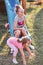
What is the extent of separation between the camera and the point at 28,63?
2.35 metres

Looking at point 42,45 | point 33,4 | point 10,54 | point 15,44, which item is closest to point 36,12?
point 33,4

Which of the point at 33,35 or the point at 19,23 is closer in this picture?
the point at 19,23

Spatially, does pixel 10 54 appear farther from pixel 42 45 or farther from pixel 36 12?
pixel 36 12

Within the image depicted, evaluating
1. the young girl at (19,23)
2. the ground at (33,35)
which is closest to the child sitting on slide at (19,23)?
the young girl at (19,23)

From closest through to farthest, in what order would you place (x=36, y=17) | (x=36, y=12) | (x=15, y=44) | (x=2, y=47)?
(x=15, y=44) < (x=2, y=47) < (x=36, y=17) < (x=36, y=12)

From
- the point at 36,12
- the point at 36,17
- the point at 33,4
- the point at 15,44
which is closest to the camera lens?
the point at 15,44

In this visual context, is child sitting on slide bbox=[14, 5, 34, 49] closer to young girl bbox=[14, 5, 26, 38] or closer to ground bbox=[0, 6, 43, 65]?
young girl bbox=[14, 5, 26, 38]

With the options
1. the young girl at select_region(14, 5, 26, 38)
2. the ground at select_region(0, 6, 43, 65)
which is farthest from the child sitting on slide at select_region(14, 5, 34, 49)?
the ground at select_region(0, 6, 43, 65)

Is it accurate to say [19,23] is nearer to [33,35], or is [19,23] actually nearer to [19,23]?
[19,23]

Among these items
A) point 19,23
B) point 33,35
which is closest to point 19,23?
point 19,23

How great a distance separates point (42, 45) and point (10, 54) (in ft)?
1.62

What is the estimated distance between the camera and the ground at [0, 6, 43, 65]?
2439mm

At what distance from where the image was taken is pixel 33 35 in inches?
132

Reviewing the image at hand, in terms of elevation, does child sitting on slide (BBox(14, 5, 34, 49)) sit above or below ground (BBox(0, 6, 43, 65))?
above
